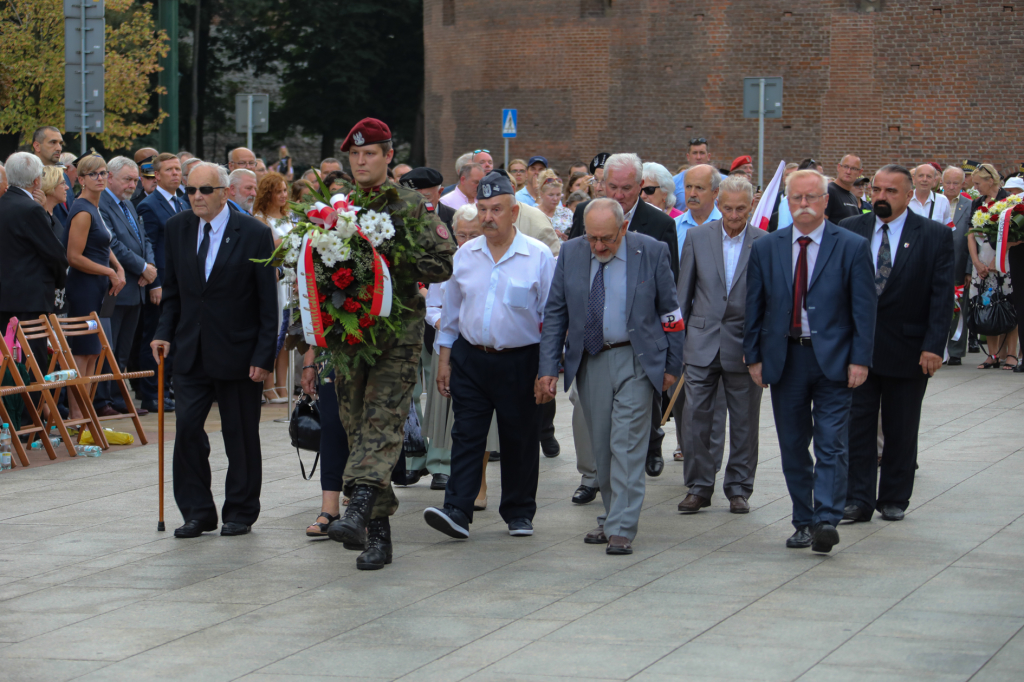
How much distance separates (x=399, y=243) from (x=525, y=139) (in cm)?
2631

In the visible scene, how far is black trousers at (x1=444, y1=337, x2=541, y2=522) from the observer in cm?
763

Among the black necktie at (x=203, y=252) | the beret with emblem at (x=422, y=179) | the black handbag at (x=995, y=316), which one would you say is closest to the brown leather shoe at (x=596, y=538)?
the black necktie at (x=203, y=252)

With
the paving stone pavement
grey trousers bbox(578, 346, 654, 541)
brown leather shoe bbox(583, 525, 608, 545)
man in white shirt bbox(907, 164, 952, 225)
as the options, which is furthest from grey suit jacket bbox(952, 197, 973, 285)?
brown leather shoe bbox(583, 525, 608, 545)

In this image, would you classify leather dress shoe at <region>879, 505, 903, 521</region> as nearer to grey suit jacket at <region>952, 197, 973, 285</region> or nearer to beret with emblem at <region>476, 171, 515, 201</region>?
beret with emblem at <region>476, 171, 515, 201</region>

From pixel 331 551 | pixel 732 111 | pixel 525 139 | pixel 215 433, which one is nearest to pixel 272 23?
pixel 525 139

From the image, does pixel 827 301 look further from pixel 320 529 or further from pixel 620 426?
pixel 320 529

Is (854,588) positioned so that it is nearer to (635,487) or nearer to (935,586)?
(935,586)

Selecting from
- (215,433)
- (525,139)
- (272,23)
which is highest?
(272,23)

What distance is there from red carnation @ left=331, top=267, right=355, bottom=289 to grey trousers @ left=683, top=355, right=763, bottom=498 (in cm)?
269

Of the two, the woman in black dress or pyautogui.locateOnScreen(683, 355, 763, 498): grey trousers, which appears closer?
pyautogui.locateOnScreen(683, 355, 763, 498): grey trousers

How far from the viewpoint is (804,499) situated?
7.37 meters

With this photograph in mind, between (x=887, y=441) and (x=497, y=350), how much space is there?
2473mm

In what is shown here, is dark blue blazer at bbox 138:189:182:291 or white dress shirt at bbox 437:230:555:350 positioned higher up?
dark blue blazer at bbox 138:189:182:291

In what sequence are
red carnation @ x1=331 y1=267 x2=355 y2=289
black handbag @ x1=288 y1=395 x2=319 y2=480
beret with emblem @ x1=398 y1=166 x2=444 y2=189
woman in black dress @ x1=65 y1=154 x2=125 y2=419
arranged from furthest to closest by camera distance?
woman in black dress @ x1=65 y1=154 x2=125 y2=419 → beret with emblem @ x1=398 y1=166 x2=444 y2=189 → black handbag @ x1=288 y1=395 x2=319 y2=480 → red carnation @ x1=331 y1=267 x2=355 y2=289
